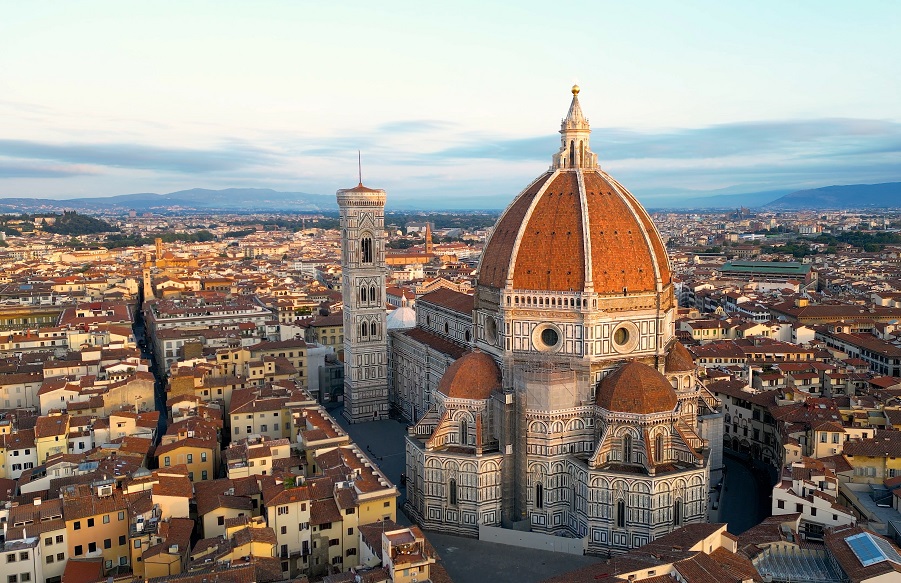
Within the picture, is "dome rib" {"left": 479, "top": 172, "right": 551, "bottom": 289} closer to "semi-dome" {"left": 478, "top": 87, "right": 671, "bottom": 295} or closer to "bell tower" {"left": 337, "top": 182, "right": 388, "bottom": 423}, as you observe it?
"semi-dome" {"left": 478, "top": 87, "right": 671, "bottom": 295}

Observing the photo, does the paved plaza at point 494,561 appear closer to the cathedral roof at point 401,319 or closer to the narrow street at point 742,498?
the narrow street at point 742,498

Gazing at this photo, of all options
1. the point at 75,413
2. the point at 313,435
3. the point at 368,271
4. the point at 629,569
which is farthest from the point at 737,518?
the point at 75,413

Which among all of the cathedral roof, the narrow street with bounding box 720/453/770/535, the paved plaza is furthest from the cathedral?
the cathedral roof

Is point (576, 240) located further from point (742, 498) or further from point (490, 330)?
point (742, 498)

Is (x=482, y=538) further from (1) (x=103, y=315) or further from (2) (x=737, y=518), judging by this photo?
(1) (x=103, y=315)

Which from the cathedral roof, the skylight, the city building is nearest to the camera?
the skylight

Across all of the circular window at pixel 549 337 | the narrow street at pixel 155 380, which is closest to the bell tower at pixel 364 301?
the narrow street at pixel 155 380

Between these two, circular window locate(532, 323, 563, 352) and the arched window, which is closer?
circular window locate(532, 323, 563, 352)
